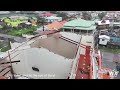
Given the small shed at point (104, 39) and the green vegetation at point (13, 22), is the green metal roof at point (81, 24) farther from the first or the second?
the green vegetation at point (13, 22)

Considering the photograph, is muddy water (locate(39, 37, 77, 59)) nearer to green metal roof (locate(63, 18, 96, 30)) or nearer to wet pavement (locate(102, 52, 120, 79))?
green metal roof (locate(63, 18, 96, 30))

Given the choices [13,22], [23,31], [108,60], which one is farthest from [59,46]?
[108,60]

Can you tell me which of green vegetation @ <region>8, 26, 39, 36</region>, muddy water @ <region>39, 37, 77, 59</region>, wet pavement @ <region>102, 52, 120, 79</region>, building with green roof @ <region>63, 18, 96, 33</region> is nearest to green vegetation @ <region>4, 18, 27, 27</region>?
green vegetation @ <region>8, 26, 39, 36</region>

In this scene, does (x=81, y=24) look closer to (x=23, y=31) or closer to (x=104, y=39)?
(x=104, y=39)

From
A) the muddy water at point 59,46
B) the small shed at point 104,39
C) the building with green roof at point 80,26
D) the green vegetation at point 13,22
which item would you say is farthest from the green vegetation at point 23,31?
the small shed at point 104,39

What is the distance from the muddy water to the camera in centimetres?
251

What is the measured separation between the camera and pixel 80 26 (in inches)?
99.9

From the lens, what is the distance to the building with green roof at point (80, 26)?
2430 millimetres

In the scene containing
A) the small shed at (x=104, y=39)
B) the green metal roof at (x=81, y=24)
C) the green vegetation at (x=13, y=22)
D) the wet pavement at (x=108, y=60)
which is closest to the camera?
the green vegetation at (x=13, y=22)
